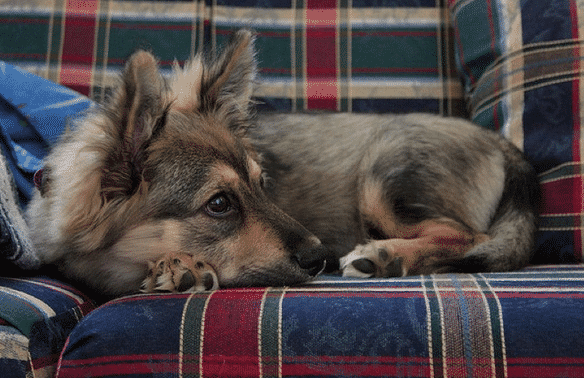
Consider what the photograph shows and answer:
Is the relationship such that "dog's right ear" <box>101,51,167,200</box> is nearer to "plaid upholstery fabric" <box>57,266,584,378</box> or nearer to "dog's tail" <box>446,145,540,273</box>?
"plaid upholstery fabric" <box>57,266,584,378</box>

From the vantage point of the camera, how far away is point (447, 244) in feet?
7.50

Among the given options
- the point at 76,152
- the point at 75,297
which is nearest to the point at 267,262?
the point at 75,297

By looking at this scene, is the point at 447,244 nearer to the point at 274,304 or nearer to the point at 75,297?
the point at 274,304

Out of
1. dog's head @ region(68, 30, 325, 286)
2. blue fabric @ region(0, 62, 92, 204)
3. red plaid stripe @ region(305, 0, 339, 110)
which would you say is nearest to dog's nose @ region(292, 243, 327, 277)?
dog's head @ region(68, 30, 325, 286)

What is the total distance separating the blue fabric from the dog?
0.58ft

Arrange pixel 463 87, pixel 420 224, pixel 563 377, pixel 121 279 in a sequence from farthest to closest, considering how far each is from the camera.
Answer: pixel 463 87, pixel 420 224, pixel 121 279, pixel 563 377

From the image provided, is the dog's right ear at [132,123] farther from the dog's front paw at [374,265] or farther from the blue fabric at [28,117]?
the dog's front paw at [374,265]

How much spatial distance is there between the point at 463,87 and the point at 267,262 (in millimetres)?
1959

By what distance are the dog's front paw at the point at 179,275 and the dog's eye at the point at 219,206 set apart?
17cm

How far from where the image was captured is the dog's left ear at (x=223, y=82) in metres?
2.12

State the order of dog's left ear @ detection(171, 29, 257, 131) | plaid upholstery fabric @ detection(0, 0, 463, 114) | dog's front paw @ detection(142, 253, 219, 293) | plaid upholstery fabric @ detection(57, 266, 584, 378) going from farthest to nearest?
plaid upholstery fabric @ detection(0, 0, 463, 114) → dog's left ear @ detection(171, 29, 257, 131) → dog's front paw @ detection(142, 253, 219, 293) → plaid upholstery fabric @ detection(57, 266, 584, 378)

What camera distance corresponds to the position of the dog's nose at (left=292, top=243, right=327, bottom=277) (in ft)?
6.02

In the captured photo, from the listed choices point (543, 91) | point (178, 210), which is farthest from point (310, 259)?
point (543, 91)

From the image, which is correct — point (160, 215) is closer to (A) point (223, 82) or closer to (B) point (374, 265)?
(A) point (223, 82)
